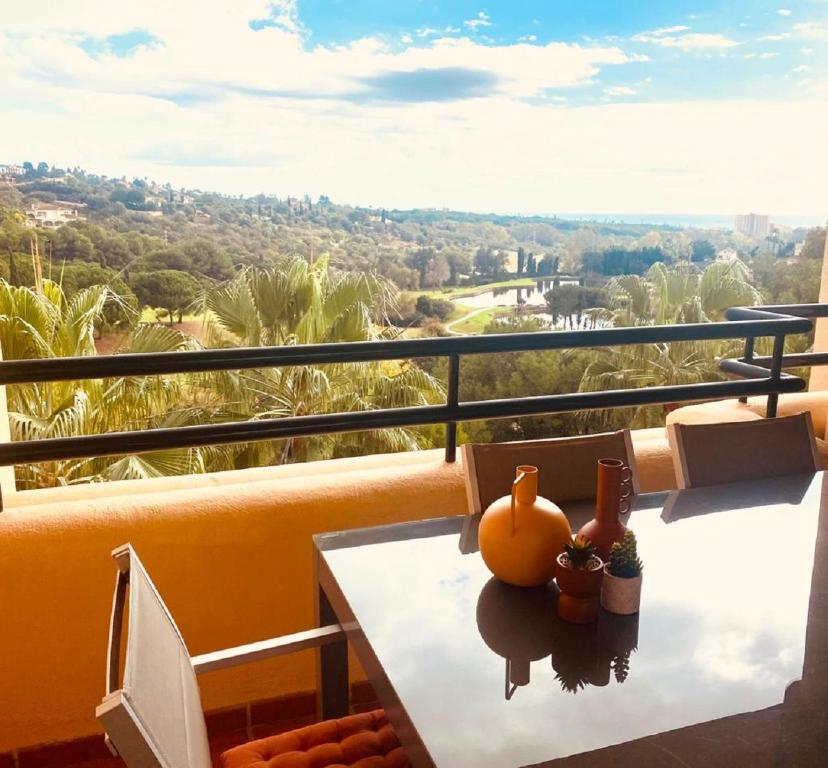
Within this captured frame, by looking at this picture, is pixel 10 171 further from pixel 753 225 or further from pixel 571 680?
pixel 571 680

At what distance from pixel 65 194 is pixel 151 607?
17463 mm

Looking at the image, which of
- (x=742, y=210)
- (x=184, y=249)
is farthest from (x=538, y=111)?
(x=184, y=249)

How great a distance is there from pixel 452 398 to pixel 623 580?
2.95 ft

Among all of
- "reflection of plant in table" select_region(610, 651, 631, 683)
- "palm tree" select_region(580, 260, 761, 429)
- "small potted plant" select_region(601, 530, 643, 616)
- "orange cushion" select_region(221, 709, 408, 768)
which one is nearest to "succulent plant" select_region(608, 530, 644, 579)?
"small potted plant" select_region(601, 530, 643, 616)

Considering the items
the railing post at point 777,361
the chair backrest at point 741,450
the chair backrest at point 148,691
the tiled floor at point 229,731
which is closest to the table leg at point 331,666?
the chair backrest at point 148,691

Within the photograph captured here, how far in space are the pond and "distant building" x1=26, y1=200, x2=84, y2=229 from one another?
7.96 meters

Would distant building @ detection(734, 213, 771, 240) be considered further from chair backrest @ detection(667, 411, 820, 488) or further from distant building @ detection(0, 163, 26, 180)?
chair backrest @ detection(667, 411, 820, 488)

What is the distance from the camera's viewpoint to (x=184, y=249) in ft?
53.9

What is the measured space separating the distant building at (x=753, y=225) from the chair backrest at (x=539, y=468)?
2047 centimetres

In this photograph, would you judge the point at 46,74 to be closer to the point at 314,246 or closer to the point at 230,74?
the point at 230,74

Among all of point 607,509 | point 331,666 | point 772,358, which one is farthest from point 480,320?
point 607,509

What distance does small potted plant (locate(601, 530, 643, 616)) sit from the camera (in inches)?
42.2

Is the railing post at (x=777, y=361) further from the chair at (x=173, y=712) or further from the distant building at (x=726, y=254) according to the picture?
the distant building at (x=726, y=254)

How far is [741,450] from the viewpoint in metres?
1.73
